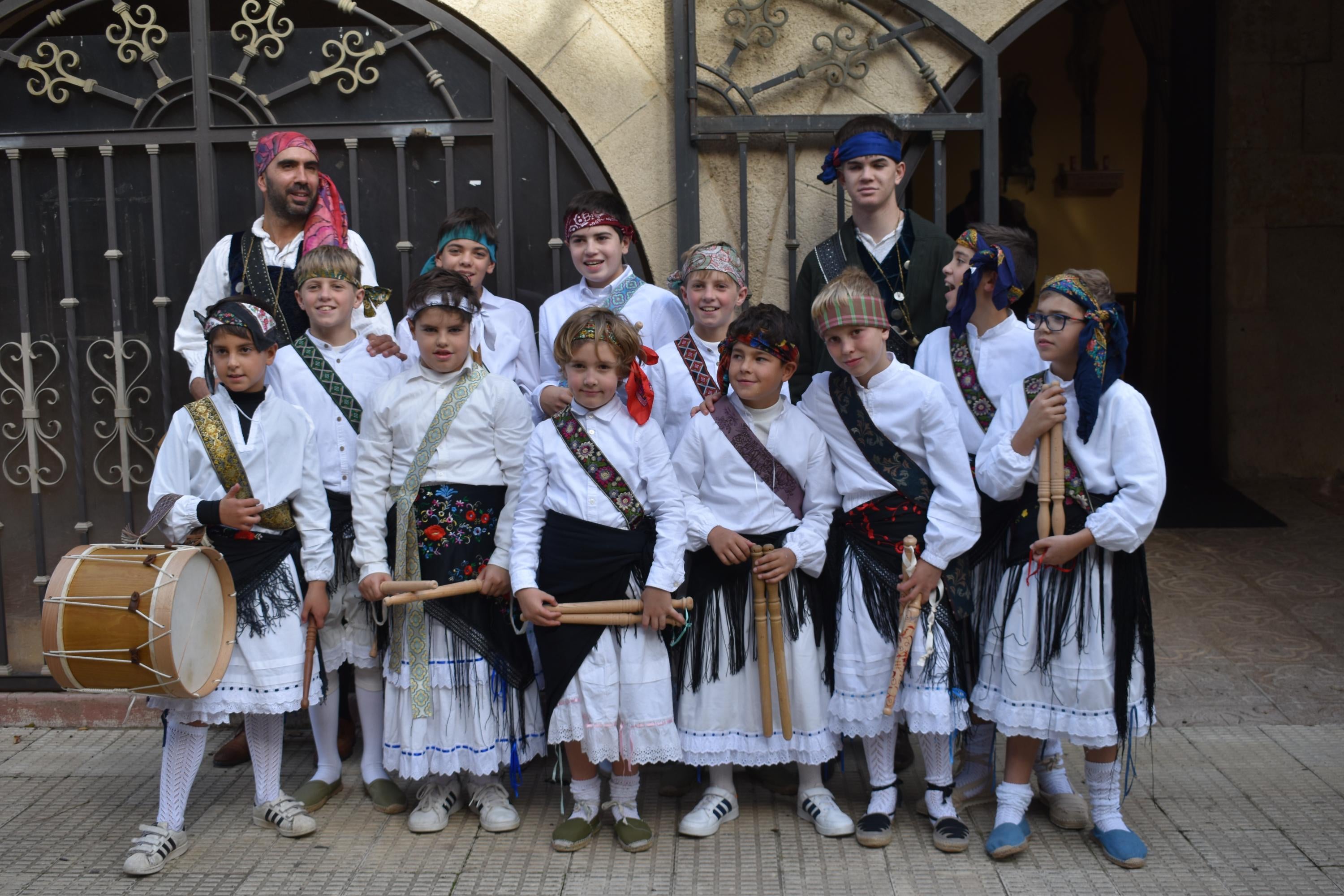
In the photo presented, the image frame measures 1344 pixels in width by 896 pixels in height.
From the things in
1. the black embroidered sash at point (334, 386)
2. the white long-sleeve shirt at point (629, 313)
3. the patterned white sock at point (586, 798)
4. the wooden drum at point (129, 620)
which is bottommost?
the patterned white sock at point (586, 798)

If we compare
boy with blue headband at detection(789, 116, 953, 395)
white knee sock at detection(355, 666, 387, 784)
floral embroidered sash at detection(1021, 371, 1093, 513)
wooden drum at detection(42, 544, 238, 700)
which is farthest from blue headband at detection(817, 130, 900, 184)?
wooden drum at detection(42, 544, 238, 700)

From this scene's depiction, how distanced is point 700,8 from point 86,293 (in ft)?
8.84

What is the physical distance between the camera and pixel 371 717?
4023mm

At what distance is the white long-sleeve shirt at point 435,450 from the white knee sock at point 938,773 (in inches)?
55.0

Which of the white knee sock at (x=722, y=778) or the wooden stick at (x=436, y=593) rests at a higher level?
the wooden stick at (x=436, y=593)

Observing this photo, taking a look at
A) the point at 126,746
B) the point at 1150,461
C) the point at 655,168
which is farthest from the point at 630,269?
the point at 126,746

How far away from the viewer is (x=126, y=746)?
4594 millimetres

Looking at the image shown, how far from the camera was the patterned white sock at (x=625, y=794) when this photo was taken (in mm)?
3697

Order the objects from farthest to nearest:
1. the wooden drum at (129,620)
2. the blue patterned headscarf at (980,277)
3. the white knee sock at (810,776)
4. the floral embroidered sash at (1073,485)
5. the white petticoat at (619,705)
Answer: the white knee sock at (810,776) → the blue patterned headscarf at (980,277) → the white petticoat at (619,705) → the floral embroidered sash at (1073,485) → the wooden drum at (129,620)

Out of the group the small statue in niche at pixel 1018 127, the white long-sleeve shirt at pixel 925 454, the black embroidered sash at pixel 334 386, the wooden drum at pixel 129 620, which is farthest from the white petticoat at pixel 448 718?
the small statue in niche at pixel 1018 127

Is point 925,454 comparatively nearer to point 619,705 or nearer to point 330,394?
point 619,705

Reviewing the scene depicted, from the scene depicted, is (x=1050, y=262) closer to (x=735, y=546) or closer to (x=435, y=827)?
(x=735, y=546)

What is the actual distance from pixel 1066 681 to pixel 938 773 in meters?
0.50

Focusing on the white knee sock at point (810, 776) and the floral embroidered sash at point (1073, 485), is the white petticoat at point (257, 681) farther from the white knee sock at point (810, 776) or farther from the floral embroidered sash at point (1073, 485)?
the floral embroidered sash at point (1073, 485)
